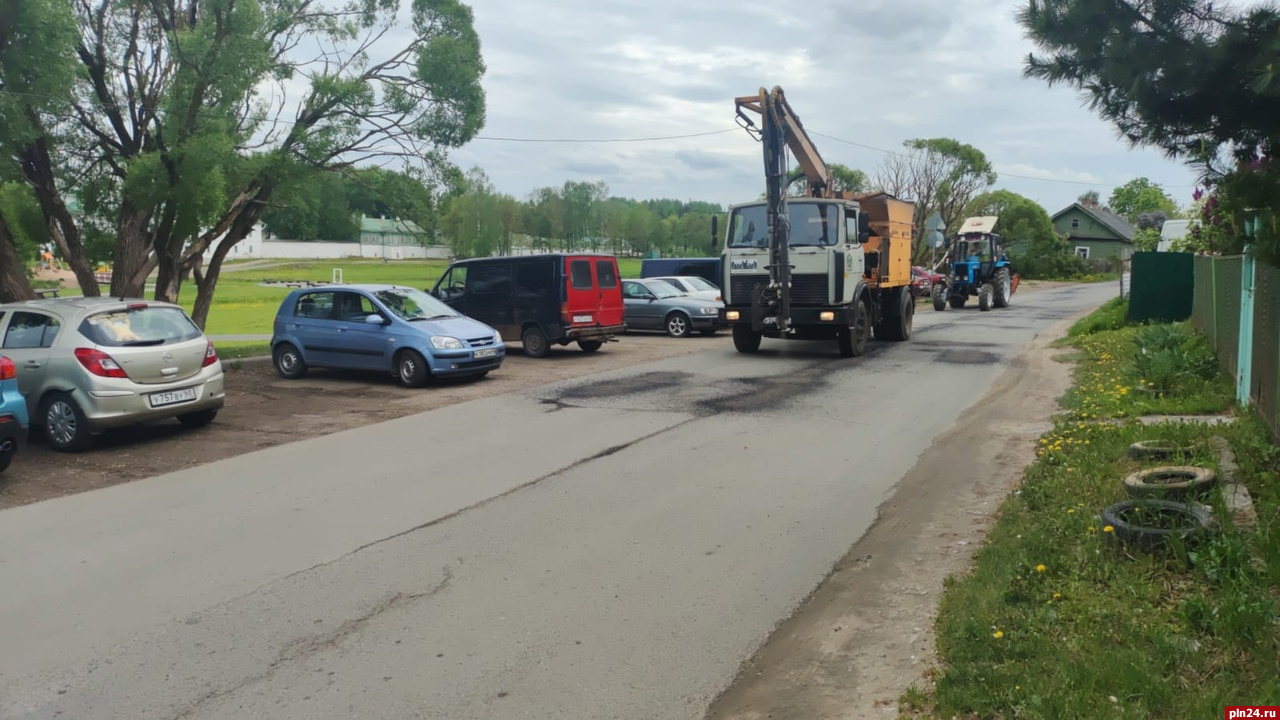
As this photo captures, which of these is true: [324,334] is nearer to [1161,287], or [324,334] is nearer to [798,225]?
[798,225]

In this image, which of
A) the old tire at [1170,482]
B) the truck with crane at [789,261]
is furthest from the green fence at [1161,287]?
the old tire at [1170,482]

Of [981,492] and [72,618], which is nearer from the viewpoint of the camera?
[72,618]

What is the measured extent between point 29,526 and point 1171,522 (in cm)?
795

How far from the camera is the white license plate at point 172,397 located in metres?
10.3

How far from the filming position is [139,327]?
10.5 m

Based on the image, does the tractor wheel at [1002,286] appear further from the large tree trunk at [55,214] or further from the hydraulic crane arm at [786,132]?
the large tree trunk at [55,214]

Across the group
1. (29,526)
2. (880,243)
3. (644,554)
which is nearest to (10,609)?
(29,526)

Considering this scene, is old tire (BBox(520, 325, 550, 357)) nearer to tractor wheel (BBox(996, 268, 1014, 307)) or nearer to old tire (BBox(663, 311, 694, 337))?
old tire (BBox(663, 311, 694, 337))

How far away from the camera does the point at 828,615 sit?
5242mm

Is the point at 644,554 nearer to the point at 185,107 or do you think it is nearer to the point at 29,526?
the point at 29,526

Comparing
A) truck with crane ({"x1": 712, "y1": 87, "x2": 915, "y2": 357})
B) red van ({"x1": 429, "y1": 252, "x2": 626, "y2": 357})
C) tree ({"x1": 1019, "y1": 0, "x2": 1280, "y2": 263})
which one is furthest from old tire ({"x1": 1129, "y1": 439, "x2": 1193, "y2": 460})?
red van ({"x1": 429, "y1": 252, "x2": 626, "y2": 357})

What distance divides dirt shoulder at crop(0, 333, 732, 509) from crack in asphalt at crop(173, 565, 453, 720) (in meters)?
4.60

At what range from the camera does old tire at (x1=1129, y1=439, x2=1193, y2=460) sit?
753 cm

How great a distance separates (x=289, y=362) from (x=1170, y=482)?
13.5m
